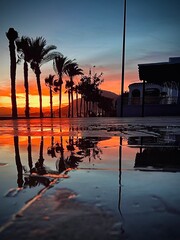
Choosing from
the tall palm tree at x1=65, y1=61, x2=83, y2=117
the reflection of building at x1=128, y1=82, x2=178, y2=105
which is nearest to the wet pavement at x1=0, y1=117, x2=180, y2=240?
the reflection of building at x1=128, y1=82, x2=178, y2=105

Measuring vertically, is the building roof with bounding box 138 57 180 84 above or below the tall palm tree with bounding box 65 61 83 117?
below

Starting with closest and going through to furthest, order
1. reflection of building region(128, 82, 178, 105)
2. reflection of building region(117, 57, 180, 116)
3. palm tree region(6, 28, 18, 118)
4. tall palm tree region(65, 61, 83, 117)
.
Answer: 1. reflection of building region(117, 57, 180, 116)
2. palm tree region(6, 28, 18, 118)
3. reflection of building region(128, 82, 178, 105)
4. tall palm tree region(65, 61, 83, 117)

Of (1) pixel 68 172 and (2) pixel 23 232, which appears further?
(1) pixel 68 172

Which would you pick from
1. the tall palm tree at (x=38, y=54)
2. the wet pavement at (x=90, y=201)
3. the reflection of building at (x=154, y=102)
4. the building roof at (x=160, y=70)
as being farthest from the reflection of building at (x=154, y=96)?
the wet pavement at (x=90, y=201)

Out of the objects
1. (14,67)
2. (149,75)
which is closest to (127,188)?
(149,75)

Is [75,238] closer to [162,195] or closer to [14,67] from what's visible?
[162,195]

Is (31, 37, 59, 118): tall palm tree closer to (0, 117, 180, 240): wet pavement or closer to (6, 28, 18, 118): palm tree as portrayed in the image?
(6, 28, 18, 118): palm tree

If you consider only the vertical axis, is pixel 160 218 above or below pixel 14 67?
below

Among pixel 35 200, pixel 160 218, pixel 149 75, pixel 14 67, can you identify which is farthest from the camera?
pixel 14 67

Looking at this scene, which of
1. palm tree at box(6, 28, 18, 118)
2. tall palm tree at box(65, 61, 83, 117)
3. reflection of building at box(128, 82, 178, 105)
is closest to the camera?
palm tree at box(6, 28, 18, 118)

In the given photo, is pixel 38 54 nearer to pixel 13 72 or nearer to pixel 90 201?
pixel 13 72

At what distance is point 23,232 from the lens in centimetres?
52

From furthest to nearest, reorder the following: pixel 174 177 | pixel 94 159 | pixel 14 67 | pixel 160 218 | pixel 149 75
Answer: pixel 14 67
pixel 149 75
pixel 94 159
pixel 174 177
pixel 160 218

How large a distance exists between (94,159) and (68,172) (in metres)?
0.39
